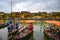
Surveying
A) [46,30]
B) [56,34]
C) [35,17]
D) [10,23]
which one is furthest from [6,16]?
[56,34]

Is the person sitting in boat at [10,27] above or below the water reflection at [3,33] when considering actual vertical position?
above

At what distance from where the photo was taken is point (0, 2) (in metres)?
2.95

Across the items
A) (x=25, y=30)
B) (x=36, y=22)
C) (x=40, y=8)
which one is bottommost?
(x=25, y=30)

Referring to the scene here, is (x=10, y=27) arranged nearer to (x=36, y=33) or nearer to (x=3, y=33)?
(x=3, y=33)

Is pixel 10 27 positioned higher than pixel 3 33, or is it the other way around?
pixel 10 27

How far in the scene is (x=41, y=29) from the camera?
2939 mm

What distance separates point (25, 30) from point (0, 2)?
803 mm

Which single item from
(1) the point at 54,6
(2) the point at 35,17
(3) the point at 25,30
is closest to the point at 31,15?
(2) the point at 35,17

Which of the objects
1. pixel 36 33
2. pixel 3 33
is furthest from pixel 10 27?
pixel 36 33

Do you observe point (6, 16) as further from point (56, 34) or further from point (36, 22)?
point (56, 34)

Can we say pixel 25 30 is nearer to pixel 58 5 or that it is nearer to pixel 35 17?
pixel 35 17

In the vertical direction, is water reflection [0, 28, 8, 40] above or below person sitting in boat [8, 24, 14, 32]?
below

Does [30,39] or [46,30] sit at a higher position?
[46,30]

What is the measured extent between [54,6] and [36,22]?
0.52 meters
